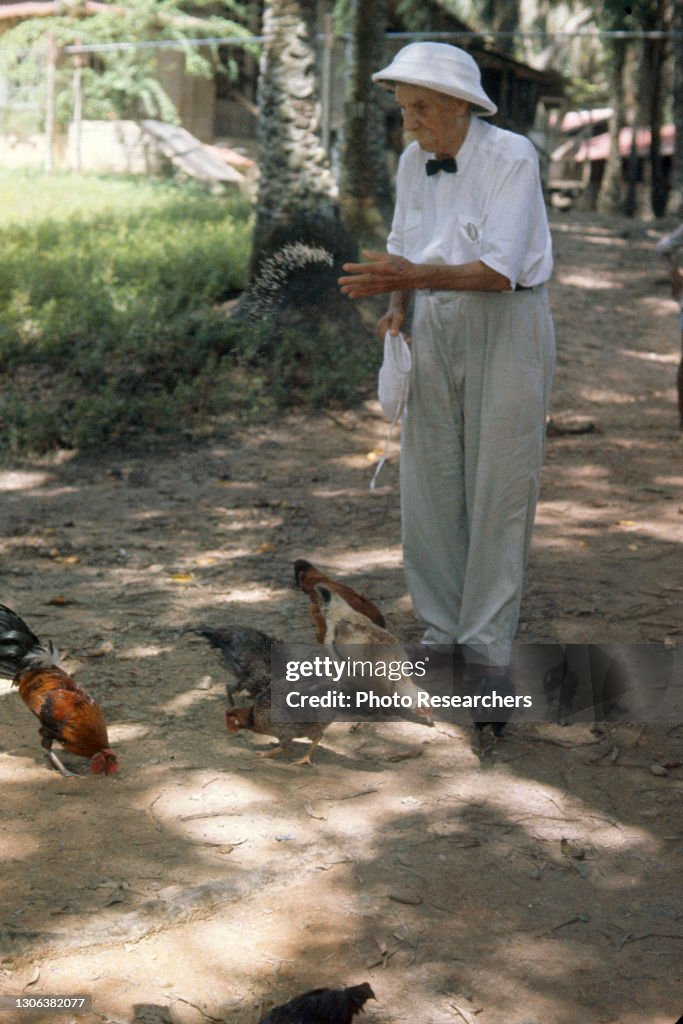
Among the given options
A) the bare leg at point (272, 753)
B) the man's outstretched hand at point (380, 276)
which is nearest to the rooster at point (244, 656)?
the bare leg at point (272, 753)

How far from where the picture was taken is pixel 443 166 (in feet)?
13.2

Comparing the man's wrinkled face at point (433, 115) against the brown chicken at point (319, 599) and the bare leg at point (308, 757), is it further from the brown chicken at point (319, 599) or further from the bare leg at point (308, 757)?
the bare leg at point (308, 757)

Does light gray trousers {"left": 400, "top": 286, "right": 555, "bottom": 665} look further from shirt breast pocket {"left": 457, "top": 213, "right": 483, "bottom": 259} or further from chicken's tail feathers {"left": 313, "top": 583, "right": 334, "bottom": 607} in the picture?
chicken's tail feathers {"left": 313, "top": 583, "right": 334, "bottom": 607}

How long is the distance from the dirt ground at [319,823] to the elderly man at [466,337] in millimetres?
610

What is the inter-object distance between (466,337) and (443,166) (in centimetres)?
59

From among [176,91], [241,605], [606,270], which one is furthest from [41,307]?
[176,91]

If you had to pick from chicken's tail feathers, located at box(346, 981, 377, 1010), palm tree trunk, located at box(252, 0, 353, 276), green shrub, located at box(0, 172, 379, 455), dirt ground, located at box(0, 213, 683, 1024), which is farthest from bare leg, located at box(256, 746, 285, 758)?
palm tree trunk, located at box(252, 0, 353, 276)

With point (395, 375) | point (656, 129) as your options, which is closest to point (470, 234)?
point (395, 375)

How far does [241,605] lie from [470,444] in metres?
1.76

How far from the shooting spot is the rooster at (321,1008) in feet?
8.29

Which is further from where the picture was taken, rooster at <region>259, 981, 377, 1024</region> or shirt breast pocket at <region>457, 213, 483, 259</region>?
shirt breast pocket at <region>457, 213, 483, 259</region>

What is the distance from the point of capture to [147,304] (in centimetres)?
1053

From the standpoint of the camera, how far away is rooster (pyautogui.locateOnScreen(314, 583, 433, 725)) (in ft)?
13.9

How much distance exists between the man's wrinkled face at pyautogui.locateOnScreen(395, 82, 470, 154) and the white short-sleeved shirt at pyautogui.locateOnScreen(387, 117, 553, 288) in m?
0.06
